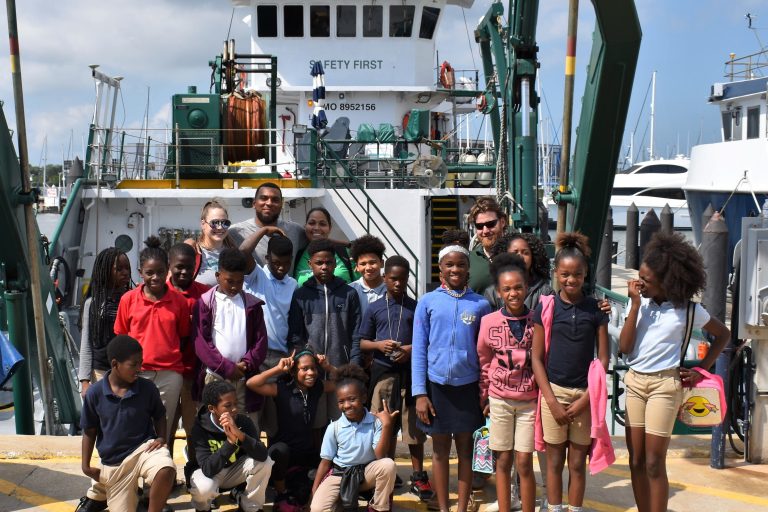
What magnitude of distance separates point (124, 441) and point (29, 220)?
2405 millimetres

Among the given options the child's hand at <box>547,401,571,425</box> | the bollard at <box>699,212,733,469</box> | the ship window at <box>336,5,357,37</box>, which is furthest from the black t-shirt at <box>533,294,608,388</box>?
the ship window at <box>336,5,357,37</box>

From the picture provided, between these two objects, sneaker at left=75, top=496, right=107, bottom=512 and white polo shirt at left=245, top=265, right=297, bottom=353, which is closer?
sneaker at left=75, top=496, right=107, bottom=512

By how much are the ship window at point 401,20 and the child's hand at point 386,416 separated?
12.5 metres

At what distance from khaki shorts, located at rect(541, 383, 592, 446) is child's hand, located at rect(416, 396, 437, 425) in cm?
63

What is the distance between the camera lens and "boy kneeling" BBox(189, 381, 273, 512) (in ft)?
15.0

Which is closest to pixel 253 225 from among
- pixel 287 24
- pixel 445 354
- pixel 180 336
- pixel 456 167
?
pixel 180 336

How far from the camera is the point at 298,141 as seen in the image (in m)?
12.6

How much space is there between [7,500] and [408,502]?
7.82ft

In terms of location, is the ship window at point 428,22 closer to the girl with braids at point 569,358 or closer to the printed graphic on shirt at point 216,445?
the girl with braids at point 569,358

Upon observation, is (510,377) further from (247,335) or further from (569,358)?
(247,335)

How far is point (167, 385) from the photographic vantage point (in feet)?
16.2

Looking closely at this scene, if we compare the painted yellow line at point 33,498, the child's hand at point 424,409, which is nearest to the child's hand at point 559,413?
the child's hand at point 424,409

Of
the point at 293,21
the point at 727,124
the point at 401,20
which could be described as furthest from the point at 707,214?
the point at 293,21

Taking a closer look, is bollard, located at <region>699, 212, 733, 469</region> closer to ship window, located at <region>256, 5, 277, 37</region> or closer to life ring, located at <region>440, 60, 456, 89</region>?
life ring, located at <region>440, 60, 456, 89</region>
